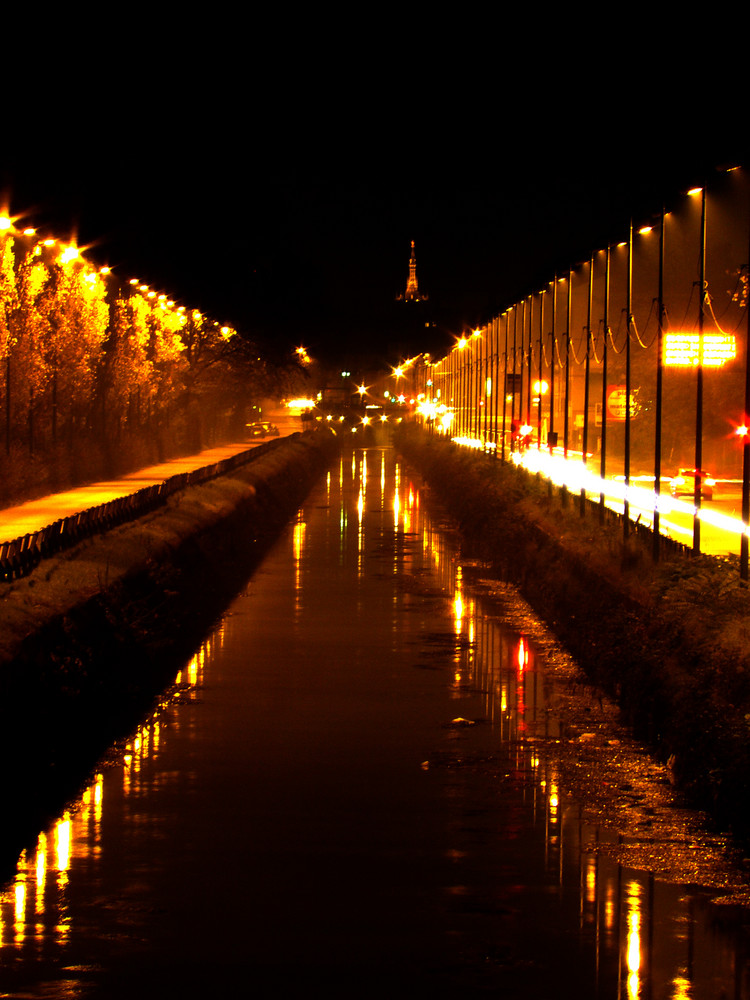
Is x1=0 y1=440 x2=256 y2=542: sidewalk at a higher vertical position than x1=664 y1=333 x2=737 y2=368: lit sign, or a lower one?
lower

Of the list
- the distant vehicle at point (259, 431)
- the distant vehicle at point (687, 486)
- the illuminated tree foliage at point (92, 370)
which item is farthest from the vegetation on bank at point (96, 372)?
the distant vehicle at point (687, 486)

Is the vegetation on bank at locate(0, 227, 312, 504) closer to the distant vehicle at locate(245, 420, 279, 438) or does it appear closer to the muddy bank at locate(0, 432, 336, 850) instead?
the muddy bank at locate(0, 432, 336, 850)

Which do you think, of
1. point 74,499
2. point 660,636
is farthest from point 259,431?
point 660,636

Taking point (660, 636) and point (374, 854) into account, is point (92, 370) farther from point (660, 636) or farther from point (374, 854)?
point (374, 854)

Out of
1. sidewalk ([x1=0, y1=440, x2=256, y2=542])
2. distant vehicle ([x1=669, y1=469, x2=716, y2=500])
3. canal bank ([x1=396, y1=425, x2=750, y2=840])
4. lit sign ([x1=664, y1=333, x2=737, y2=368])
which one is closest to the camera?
canal bank ([x1=396, y1=425, x2=750, y2=840])

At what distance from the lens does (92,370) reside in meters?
47.2

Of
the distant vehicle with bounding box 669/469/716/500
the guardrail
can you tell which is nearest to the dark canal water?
the guardrail

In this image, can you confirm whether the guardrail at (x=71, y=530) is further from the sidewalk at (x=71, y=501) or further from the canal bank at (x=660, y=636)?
the canal bank at (x=660, y=636)

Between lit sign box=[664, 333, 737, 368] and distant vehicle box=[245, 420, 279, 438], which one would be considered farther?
distant vehicle box=[245, 420, 279, 438]

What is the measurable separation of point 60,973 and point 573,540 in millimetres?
15173

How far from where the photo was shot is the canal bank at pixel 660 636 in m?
9.98

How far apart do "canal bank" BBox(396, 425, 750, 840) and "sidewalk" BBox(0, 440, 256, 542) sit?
29.6 ft

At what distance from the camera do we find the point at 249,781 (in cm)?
1155

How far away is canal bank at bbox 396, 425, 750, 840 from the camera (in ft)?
32.7
